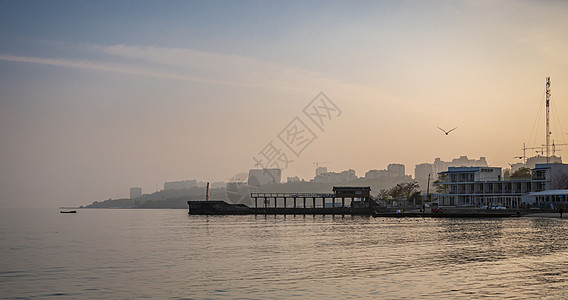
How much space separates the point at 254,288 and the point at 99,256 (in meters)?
24.5

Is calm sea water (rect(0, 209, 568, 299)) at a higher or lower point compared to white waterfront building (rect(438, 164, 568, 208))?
lower

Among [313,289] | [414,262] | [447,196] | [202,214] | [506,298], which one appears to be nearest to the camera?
[506,298]

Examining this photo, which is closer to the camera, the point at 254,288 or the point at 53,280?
the point at 254,288

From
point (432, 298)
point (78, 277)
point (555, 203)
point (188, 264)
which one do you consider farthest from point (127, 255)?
point (555, 203)

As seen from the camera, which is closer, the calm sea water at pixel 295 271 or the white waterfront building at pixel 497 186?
the calm sea water at pixel 295 271

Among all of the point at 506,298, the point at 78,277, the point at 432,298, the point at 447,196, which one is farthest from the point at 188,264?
the point at 447,196

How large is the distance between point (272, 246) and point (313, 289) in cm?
2646

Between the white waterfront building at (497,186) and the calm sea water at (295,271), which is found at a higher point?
the white waterfront building at (497,186)

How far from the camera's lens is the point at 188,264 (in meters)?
41.9

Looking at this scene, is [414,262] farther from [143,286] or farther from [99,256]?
[99,256]

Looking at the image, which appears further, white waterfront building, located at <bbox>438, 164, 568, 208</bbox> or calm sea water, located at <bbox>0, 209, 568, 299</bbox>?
white waterfront building, located at <bbox>438, 164, 568, 208</bbox>

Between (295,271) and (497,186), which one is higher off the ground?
(497,186)

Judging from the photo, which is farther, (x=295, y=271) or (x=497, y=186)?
(x=497, y=186)

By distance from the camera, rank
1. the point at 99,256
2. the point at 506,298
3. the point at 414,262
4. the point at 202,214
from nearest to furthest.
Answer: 1. the point at 506,298
2. the point at 414,262
3. the point at 99,256
4. the point at 202,214
